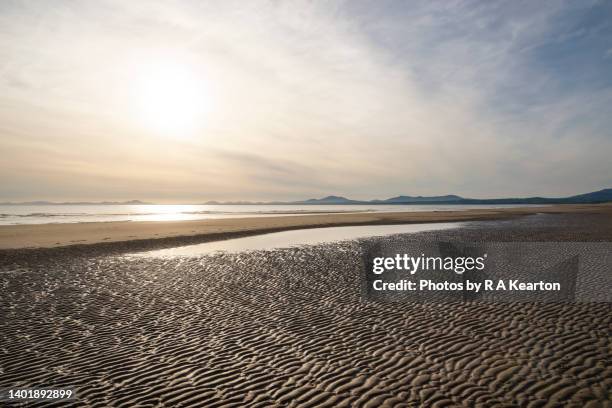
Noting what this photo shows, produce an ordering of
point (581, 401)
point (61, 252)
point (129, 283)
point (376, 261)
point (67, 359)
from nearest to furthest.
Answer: point (581, 401) < point (67, 359) < point (129, 283) < point (376, 261) < point (61, 252)

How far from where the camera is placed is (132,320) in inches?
508

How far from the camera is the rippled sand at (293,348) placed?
775cm

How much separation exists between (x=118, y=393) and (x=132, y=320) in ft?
18.2

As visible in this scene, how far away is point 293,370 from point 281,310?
5339 mm

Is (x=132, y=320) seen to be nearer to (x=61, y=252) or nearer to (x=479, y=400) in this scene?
(x=479, y=400)

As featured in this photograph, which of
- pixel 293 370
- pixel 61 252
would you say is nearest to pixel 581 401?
pixel 293 370

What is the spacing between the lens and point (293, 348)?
10273 mm

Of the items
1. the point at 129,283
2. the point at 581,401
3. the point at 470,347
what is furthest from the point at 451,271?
the point at 129,283

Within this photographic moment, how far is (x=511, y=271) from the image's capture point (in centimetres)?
2059

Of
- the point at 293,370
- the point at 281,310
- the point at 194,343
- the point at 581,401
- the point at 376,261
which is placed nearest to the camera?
the point at 581,401

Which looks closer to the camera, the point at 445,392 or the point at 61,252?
the point at 445,392

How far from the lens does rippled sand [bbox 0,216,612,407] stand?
25.4 ft

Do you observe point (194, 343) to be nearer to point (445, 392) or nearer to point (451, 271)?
point (445, 392)

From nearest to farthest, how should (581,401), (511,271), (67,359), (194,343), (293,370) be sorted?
(581,401) < (293,370) < (67,359) < (194,343) < (511,271)
